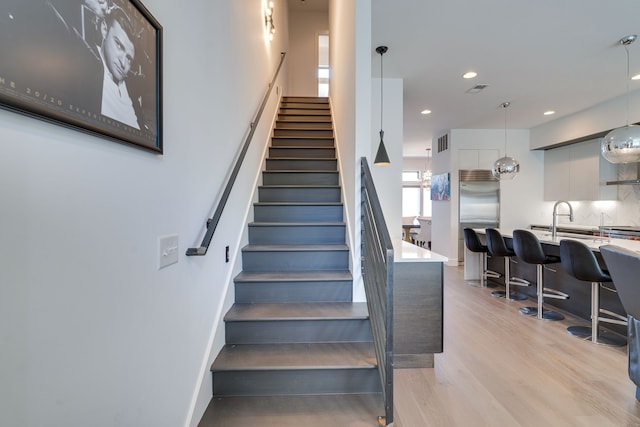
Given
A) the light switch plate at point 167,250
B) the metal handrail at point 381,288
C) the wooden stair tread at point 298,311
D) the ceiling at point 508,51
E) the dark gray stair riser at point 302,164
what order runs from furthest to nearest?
the dark gray stair riser at point 302,164 < the ceiling at point 508,51 < the wooden stair tread at point 298,311 < the metal handrail at point 381,288 < the light switch plate at point 167,250

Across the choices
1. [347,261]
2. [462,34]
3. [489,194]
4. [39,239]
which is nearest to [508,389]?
[347,261]

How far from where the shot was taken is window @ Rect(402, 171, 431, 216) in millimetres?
12164

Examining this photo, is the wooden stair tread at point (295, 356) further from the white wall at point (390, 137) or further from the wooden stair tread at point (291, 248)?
the white wall at point (390, 137)

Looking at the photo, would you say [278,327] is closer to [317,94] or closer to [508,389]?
[508,389]

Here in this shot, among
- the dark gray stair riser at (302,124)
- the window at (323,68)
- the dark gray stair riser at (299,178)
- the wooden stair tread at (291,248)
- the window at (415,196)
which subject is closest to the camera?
the wooden stair tread at (291,248)

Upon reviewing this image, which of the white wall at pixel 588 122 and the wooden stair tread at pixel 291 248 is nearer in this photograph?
the wooden stair tread at pixel 291 248

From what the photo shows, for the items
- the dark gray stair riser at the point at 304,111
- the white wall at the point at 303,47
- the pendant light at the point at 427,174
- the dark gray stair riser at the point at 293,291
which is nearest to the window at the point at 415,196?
the pendant light at the point at 427,174

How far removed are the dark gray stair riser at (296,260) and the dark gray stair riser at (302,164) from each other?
4.61 ft

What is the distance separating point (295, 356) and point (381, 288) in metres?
0.73

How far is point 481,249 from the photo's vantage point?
182 inches

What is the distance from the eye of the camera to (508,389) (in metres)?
2.09

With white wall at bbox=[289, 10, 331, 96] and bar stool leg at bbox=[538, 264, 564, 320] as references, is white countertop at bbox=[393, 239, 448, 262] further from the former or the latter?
white wall at bbox=[289, 10, 331, 96]

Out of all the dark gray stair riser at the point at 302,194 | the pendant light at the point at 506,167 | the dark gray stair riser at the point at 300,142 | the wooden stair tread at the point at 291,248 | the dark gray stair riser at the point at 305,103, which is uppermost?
the dark gray stair riser at the point at 305,103

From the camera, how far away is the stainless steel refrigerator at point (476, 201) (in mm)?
6520
